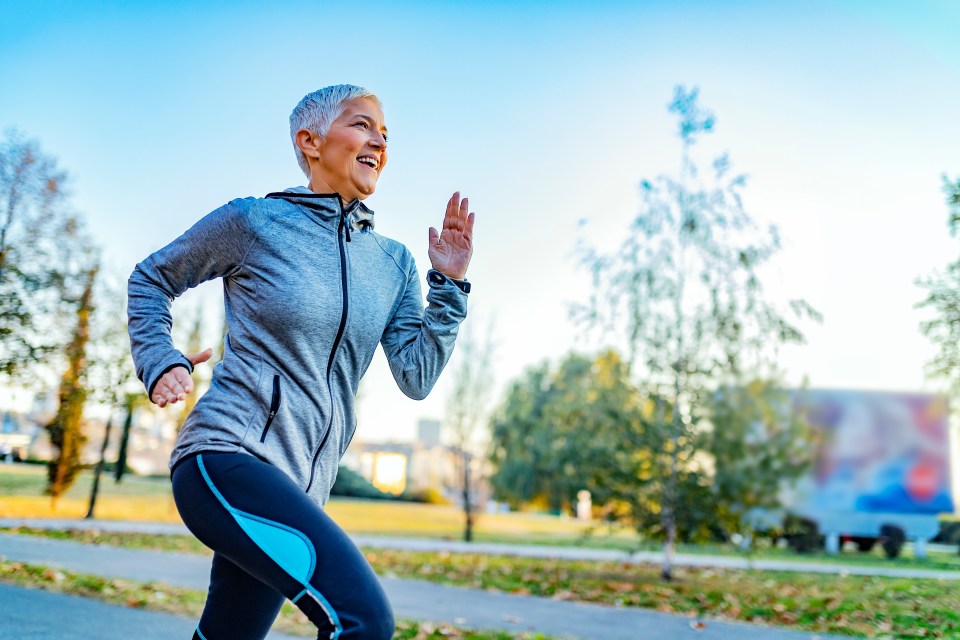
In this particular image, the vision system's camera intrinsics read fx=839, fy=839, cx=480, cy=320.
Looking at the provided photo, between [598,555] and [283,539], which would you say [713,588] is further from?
[283,539]

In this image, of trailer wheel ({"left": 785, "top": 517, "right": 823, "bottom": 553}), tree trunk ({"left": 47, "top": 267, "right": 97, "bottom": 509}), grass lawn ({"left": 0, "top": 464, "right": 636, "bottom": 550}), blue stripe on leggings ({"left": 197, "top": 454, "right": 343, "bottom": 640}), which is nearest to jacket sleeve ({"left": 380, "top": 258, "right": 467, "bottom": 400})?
blue stripe on leggings ({"left": 197, "top": 454, "right": 343, "bottom": 640})

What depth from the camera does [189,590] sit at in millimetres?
7246

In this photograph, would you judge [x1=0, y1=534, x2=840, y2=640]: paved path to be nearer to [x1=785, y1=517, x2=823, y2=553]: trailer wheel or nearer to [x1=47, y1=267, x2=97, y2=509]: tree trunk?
[x1=47, y1=267, x2=97, y2=509]: tree trunk

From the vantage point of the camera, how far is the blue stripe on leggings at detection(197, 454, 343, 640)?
1.73m

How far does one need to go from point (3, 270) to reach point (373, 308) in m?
7.91

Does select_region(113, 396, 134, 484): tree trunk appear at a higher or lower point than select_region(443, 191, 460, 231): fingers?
lower

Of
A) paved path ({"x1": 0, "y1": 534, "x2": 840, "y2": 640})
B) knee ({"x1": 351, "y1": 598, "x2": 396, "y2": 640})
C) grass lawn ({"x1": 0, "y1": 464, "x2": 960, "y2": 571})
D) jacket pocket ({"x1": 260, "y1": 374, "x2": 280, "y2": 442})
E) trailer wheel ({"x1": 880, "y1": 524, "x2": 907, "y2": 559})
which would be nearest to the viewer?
knee ({"x1": 351, "y1": 598, "x2": 396, "y2": 640})

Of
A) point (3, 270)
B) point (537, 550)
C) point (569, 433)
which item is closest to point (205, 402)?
point (3, 270)

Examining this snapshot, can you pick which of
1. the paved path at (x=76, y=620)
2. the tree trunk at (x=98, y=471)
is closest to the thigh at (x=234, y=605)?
the paved path at (x=76, y=620)

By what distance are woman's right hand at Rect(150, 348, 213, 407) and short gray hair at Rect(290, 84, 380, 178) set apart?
30.1 inches

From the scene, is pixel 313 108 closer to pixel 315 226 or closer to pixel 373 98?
pixel 373 98

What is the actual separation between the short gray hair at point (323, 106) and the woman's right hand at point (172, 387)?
2.51 ft

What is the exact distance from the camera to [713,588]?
10930 millimetres

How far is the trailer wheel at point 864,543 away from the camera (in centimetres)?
1934
